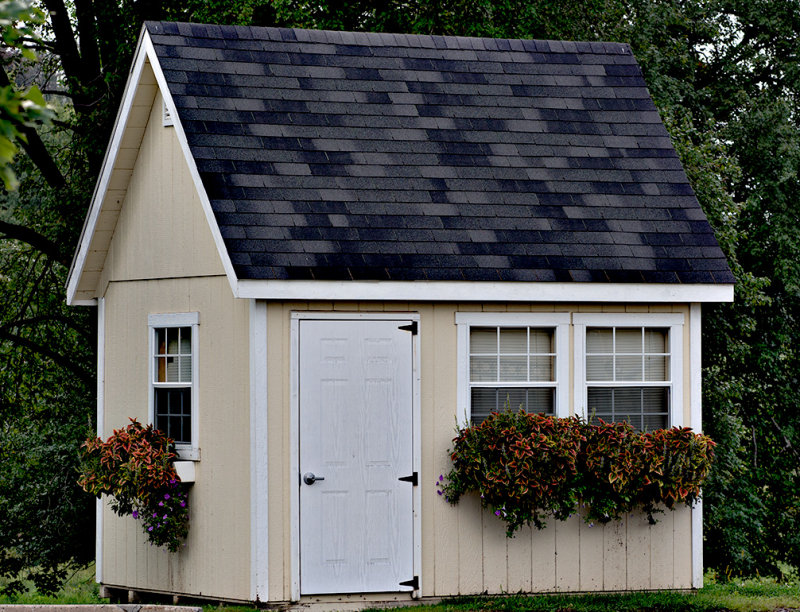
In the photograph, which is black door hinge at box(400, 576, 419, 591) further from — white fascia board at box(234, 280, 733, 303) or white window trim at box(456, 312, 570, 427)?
white fascia board at box(234, 280, 733, 303)

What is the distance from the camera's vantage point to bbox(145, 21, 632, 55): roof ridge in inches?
466

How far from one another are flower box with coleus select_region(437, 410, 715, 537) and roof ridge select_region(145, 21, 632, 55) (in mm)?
4261

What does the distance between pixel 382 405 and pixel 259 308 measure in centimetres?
139

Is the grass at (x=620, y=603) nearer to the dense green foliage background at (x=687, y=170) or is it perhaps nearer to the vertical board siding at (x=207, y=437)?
the vertical board siding at (x=207, y=437)

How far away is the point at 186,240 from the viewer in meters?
11.4

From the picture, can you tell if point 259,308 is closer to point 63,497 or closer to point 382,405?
point 382,405

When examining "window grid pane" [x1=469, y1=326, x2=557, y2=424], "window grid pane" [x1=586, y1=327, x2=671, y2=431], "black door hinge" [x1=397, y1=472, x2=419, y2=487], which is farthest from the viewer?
"window grid pane" [x1=586, y1=327, x2=671, y2=431]

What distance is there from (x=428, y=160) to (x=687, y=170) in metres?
6.94

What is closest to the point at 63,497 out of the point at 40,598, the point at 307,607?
the point at 40,598

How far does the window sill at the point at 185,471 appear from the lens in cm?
1098

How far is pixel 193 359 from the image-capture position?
11.1 m

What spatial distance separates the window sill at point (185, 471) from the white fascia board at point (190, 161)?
1828 millimetres

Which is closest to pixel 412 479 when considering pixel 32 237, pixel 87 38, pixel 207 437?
pixel 207 437

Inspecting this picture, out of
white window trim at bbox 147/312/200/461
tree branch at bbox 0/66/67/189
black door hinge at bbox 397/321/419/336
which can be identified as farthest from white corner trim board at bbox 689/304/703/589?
tree branch at bbox 0/66/67/189
